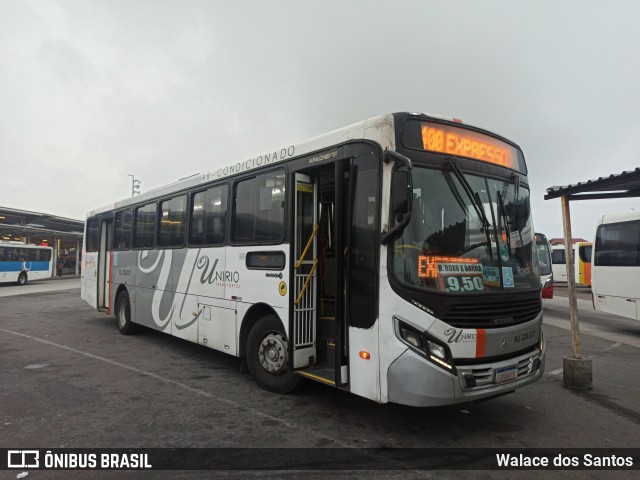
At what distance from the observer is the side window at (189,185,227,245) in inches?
275

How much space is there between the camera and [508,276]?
460 centimetres

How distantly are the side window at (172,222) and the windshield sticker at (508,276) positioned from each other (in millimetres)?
5747

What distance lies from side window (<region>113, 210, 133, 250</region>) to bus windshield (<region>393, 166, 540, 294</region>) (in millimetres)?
8121

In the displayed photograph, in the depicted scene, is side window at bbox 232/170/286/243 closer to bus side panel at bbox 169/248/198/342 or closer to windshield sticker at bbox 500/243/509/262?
bus side panel at bbox 169/248/198/342

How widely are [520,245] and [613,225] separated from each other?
9.16 meters

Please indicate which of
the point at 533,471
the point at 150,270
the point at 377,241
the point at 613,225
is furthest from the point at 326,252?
the point at 613,225

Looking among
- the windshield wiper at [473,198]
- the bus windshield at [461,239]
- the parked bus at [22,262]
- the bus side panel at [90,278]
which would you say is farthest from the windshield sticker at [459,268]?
the parked bus at [22,262]

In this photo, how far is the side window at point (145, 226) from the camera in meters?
9.23

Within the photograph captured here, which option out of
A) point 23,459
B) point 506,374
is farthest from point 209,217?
point 506,374

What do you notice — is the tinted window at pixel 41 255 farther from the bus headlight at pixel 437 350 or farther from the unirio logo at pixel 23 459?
the bus headlight at pixel 437 350

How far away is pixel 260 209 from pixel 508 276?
3419mm

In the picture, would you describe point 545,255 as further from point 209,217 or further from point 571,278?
point 209,217

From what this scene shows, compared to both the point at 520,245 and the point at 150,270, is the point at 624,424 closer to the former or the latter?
the point at 520,245

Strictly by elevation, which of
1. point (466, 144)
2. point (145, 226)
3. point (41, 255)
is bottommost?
point (145, 226)
